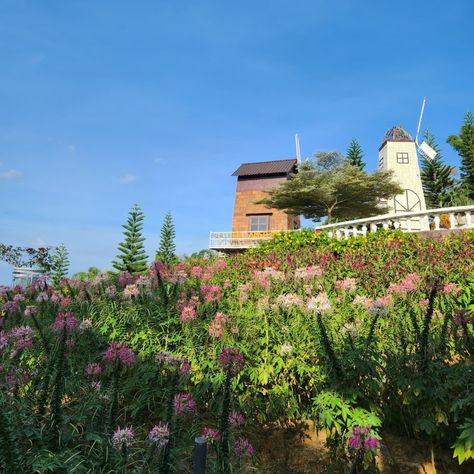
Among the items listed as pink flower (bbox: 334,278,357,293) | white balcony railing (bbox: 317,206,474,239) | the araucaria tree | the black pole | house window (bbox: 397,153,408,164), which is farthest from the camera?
house window (bbox: 397,153,408,164)

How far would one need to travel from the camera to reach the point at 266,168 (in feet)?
110

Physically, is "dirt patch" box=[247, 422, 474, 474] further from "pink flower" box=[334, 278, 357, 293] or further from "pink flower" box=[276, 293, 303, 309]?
"pink flower" box=[334, 278, 357, 293]

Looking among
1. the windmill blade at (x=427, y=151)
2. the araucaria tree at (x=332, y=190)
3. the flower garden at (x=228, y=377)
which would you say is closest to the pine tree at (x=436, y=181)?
the windmill blade at (x=427, y=151)

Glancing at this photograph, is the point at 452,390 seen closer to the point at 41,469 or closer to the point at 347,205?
the point at 41,469

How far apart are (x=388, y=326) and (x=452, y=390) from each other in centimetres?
168

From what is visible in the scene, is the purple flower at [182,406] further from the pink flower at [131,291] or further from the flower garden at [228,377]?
the pink flower at [131,291]

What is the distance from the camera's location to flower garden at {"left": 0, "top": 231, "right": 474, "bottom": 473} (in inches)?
104

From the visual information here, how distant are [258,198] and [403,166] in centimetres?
1425

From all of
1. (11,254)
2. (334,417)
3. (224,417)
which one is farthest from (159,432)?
(11,254)

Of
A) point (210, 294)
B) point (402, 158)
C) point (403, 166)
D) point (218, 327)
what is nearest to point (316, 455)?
point (218, 327)

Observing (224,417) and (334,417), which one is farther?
(334,417)

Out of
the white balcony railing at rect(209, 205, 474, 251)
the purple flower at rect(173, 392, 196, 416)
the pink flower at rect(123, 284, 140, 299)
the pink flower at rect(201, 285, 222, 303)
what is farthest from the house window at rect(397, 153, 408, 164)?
the purple flower at rect(173, 392, 196, 416)

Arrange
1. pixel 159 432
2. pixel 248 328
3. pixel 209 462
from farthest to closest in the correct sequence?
1. pixel 248 328
2. pixel 209 462
3. pixel 159 432

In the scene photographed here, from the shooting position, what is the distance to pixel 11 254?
2359 cm
